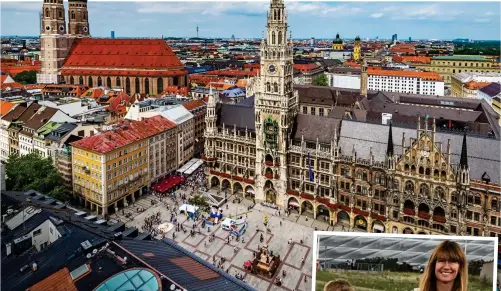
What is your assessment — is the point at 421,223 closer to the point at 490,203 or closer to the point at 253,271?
the point at 490,203

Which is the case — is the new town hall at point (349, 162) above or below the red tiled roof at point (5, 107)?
below

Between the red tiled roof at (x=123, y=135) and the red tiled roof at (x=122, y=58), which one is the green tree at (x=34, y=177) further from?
the red tiled roof at (x=122, y=58)

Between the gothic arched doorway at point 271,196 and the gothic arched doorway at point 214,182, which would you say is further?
the gothic arched doorway at point 214,182

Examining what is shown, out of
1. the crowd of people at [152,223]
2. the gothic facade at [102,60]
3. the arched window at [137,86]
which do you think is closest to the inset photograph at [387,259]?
the crowd of people at [152,223]

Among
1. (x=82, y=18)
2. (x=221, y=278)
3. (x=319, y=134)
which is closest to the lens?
(x=221, y=278)

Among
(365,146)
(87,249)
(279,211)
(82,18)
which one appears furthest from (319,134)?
(82,18)

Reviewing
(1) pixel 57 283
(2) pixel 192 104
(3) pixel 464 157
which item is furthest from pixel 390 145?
(2) pixel 192 104
